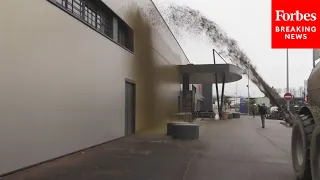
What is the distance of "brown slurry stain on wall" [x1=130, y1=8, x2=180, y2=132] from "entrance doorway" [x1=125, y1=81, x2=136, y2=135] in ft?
1.55

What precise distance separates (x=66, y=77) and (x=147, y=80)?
11.2m

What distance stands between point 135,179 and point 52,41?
4259 millimetres

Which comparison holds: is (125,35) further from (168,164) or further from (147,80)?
(168,164)

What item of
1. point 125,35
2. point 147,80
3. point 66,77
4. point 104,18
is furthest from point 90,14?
point 147,80

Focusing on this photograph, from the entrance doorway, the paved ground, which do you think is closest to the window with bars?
the entrance doorway

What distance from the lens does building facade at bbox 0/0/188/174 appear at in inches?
309

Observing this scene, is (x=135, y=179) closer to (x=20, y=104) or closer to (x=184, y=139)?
(x=20, y=104)

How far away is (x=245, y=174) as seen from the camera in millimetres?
8422

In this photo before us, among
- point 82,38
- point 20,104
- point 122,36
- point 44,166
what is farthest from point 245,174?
point 122,36

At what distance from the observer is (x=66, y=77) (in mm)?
10445

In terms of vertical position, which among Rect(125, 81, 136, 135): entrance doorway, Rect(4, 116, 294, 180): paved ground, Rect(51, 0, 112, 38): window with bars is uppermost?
Rect(51, 0, 112, 38): window with bars

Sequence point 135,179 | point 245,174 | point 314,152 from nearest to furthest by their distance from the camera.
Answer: point 314,152, point 135,179, point 245,174

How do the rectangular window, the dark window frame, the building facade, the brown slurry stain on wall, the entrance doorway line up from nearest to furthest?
the building facade
the dark window frame
the entrance doorway
the rectangular window
the brown slurry stain on wall

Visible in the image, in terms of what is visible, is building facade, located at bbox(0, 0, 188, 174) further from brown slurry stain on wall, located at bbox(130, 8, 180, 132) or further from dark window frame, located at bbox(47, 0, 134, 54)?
brown slurry stain on wall, located at bbox(130, 8, 180, 132)
